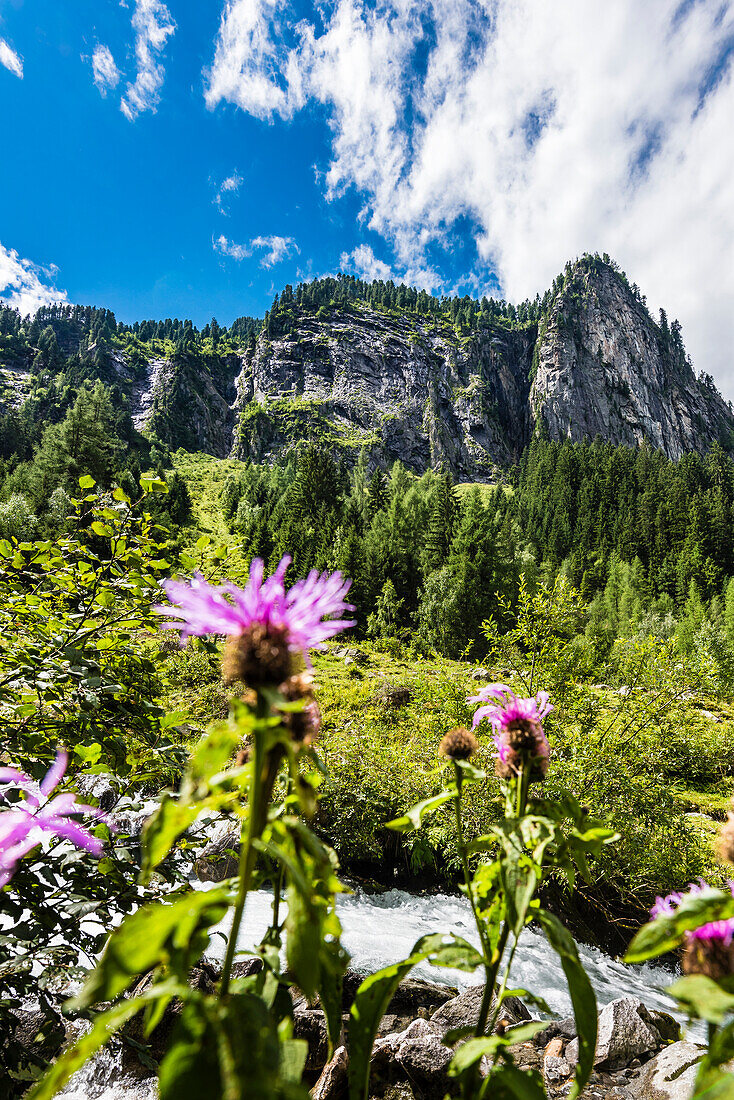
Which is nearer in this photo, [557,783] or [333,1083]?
[333,1083]

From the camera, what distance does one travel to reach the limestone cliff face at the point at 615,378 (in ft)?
406

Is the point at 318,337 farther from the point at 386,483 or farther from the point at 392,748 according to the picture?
the point at 392,748

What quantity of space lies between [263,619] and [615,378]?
5879 inches

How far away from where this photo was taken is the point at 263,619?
0.93 m

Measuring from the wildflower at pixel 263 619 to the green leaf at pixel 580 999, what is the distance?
2.19 feet

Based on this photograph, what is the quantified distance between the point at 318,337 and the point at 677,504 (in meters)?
88.5

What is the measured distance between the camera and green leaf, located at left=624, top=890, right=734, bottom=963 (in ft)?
2.52

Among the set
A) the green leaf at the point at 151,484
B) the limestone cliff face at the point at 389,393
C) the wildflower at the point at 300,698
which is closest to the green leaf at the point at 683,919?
the wildflower at the point at 300,698

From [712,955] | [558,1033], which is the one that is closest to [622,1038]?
[558,1033]

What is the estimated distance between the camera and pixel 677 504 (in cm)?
5847

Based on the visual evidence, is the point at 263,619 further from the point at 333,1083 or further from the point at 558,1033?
the point at 558,1033

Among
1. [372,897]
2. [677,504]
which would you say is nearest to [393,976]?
[372,897]

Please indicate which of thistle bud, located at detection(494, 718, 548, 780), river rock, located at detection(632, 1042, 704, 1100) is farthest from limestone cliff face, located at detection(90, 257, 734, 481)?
thistle bud, located at detection(494, 718, 548, 780)

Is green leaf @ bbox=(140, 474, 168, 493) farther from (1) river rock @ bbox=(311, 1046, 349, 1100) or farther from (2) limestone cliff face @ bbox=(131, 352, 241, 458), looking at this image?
(2) limestone cliff face @ bbox=(131, 352, 241, 458)
